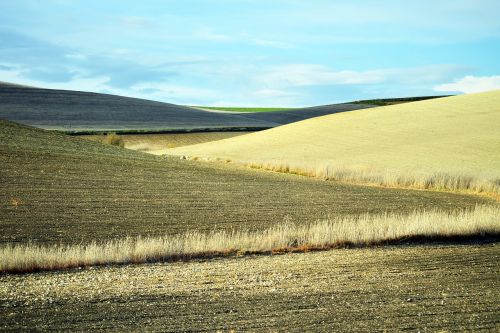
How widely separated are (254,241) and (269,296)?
6.08 m

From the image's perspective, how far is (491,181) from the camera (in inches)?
1272

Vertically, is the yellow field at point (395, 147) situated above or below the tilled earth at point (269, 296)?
above

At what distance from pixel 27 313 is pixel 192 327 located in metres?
2.88

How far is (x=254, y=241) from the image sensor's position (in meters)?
18.6

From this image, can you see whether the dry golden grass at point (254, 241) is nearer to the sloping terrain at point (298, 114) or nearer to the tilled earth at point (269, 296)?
the tilled earth at point (269, 296)

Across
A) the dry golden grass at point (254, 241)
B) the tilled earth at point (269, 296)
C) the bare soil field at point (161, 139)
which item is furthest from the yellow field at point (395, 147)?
the tilled earth at point (269, 296)

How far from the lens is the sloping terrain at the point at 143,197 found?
2061 cm


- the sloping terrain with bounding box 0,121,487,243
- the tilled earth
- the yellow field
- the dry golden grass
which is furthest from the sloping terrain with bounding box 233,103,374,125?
the tilled earth

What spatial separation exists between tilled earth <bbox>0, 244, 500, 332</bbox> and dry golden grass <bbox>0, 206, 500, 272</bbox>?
2.10 ft

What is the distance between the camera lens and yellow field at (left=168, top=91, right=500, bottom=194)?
3519cm

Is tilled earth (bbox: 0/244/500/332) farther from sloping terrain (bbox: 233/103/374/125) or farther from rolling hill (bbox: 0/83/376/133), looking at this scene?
sloping terrain (bbox: 233/103/374/125)

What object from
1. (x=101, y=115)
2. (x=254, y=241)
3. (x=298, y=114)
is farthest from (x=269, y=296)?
(x=298, y=114)

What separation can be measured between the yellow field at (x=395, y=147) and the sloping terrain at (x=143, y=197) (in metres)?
3.03

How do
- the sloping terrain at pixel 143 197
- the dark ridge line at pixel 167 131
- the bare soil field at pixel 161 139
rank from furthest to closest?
the dark ridge line at pixel 167 131 → the bare soil field at pixel 161 139 → the sloping terrain at pixel 143 197
